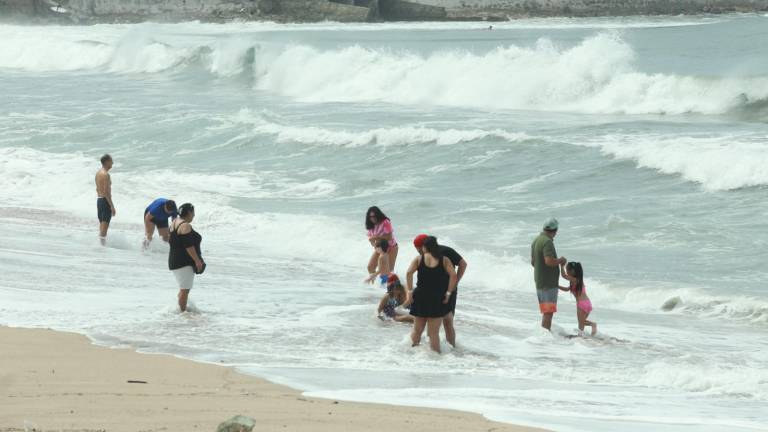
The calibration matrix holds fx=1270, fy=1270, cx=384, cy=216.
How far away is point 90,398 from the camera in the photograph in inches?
298

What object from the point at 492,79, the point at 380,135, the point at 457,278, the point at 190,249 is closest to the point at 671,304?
the point at 457,278

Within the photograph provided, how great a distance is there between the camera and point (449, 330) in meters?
10.3

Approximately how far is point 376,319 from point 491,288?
2604mm

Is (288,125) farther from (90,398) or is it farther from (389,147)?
(90,398)

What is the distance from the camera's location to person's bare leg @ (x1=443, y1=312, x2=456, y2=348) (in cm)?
1023

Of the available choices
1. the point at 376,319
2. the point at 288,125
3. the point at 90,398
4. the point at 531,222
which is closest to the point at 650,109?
the point at 288,125

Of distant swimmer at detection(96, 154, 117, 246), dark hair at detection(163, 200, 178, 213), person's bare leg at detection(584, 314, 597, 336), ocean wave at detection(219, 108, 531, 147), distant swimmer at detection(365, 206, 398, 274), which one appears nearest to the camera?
person's bare leg at detection(584, 314, 597, 336)

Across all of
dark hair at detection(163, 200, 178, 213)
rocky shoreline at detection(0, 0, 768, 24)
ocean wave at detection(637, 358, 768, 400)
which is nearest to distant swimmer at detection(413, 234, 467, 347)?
ocean wave at detection(637, 358, 768, 400)

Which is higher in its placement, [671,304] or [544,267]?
[544,267]

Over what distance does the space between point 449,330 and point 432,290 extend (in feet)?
1.27

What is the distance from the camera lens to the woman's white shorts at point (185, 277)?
1134 cm

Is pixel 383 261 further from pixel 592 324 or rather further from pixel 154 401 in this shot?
pixel 154 401

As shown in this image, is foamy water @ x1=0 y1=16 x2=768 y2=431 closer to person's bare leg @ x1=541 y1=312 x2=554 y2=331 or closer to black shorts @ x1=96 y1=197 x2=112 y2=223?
person's bare leg @ x1=541 y1=312 x2=554 y2=331

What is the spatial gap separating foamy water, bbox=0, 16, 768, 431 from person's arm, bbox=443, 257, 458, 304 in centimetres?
49
